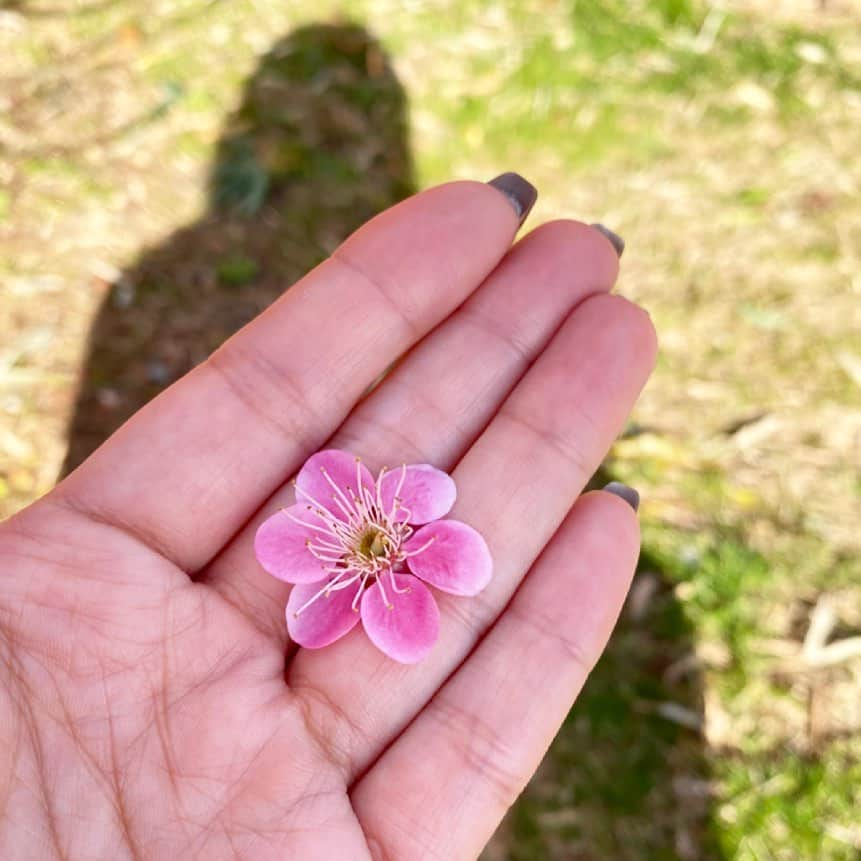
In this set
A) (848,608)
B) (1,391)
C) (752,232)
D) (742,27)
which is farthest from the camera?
(742,27)

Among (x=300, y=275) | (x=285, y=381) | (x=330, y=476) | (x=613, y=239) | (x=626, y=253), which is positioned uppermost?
(x=613, y=239)

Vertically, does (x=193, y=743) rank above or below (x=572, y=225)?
below

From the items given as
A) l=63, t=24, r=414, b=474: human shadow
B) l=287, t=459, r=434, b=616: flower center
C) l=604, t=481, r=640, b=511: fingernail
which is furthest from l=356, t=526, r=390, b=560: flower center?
l=63, t=24, r=414, b=474: human shadow

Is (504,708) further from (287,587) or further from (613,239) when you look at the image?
(613,239)

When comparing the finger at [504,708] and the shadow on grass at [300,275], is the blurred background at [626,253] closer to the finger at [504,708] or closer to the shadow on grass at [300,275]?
the shadow on grass at [300,275]

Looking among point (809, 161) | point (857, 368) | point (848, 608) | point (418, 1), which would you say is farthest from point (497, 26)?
point (848, 608)

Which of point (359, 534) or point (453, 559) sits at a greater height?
point (453, 559)

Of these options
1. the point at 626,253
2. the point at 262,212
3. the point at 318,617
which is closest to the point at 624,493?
the point at 318,617

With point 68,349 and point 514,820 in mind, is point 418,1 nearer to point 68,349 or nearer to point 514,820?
point 68,349
